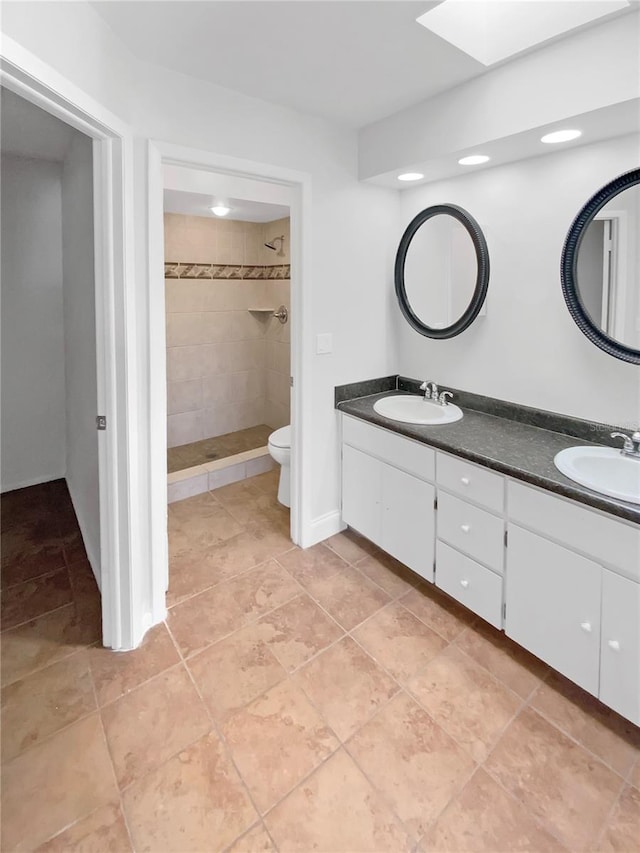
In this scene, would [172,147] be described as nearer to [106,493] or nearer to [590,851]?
[106,493]

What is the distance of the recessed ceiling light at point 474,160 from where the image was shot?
2.04m

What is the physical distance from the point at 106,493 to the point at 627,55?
7.65 ft

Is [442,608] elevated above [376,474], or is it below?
below

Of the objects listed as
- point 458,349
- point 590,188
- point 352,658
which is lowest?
point 352,658

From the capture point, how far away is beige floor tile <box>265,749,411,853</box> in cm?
124

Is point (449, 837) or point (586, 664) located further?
point (586, 664)

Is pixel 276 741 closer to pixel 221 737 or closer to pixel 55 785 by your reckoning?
pixel 221 737

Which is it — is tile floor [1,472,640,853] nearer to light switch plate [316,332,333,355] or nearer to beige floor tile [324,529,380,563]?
beige floor tile [324,529,380,563]

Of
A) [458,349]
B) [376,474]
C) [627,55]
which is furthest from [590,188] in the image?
[376,474]

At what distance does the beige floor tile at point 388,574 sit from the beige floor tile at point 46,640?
1.30 m

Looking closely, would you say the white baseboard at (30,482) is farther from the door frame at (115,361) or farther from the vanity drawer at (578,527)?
the vanity drawer at (578,527)

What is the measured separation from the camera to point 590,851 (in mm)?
1221

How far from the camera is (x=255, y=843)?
123 cm

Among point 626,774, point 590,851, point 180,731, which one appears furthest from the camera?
point 180,731
